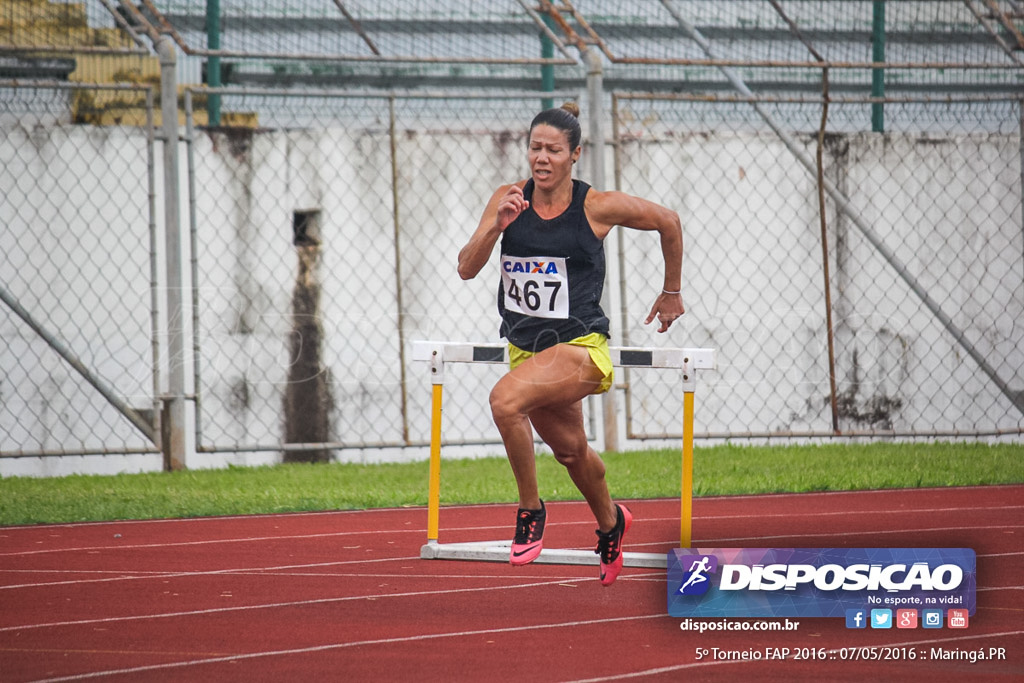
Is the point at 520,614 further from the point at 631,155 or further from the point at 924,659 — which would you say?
the point at 631,155

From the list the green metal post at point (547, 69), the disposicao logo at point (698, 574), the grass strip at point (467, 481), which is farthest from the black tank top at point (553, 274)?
the green metal post at point (547, 69)

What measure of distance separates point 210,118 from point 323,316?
175cm

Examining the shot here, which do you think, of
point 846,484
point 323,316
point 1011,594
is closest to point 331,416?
point 323,316

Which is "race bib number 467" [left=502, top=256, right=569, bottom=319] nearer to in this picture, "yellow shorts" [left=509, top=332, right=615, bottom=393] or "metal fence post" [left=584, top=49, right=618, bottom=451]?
"yellow shorts" [left=509, top=332, right=615, bottom=393]

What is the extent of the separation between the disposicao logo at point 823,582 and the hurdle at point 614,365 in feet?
1.81

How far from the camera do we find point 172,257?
29.6 feet

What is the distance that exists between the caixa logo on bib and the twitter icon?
0.07ft

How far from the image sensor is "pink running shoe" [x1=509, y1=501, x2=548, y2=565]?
5211 millimetres

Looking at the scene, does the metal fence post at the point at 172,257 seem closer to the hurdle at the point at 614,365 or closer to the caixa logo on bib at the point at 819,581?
the hurdle at the point at 614,365

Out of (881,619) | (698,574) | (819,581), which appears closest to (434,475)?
(698,574)

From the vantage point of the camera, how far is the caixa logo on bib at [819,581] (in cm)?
445

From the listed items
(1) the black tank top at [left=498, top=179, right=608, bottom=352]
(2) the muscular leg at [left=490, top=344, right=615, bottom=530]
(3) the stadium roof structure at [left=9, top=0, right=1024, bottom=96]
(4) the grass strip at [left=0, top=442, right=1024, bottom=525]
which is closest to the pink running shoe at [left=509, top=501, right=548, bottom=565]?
(2) the muscular leg at [left=490, top=344, right=615, bottom=530]

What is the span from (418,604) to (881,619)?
169 centimetres

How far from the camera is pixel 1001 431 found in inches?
383
